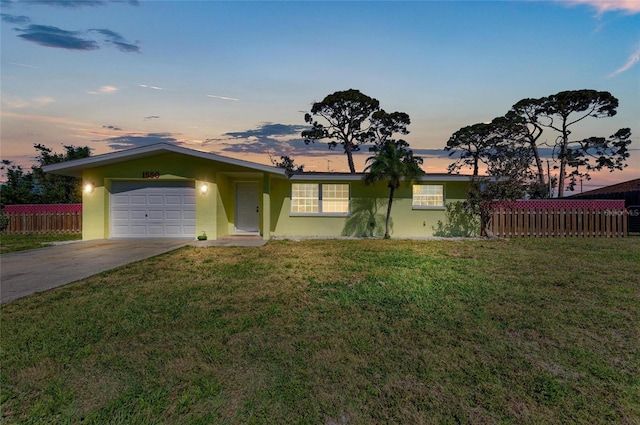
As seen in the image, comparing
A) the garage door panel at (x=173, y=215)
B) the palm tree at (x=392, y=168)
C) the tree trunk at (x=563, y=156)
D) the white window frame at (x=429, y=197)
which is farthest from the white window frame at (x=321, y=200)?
the tree trunk at (x=563, y=156)

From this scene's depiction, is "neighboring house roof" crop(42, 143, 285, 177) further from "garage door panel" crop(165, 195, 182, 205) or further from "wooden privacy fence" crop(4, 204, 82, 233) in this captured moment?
"wooden privacy fence" crop(4, 204, 82, 233)

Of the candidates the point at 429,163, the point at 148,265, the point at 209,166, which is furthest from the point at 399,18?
the point at 429,163

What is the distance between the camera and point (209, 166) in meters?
12.9

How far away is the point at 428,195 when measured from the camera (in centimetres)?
1510

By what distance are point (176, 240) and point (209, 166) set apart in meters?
3.13

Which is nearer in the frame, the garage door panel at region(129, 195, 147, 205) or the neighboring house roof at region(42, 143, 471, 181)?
the neighboring house roof at region(42, 143, 471, 181)

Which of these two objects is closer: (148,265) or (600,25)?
(148,265)

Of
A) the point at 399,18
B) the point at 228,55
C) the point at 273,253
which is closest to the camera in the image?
the point at 273,253

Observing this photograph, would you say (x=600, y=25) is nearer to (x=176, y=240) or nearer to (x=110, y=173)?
(x=176, y=240)

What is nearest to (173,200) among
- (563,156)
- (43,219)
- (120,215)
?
(120,215)

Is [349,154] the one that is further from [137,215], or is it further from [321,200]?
[137,215]

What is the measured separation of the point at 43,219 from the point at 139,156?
29.6ft

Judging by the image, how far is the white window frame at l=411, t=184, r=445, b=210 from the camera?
591 inches

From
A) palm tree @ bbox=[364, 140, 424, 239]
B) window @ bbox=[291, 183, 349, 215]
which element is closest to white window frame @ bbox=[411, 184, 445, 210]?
palm tree @ bbox=[364, 140, 424, 239]
